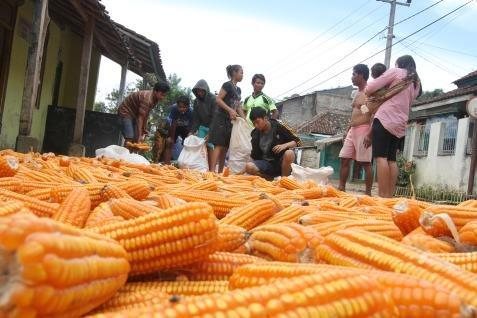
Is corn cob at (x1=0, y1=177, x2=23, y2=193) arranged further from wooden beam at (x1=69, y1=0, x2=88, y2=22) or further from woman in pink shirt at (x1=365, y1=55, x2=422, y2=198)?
wooden beam at (x1=69, y1=0, x2=88, y2=22)

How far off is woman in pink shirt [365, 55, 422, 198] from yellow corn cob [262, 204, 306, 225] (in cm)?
394

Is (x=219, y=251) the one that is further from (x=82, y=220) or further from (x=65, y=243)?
(x=65, y=243)

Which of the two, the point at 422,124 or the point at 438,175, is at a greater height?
the point at 422,124

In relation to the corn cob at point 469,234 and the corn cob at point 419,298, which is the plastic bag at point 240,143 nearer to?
the corn cob at point 469,234

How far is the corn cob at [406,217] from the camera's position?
2475mm

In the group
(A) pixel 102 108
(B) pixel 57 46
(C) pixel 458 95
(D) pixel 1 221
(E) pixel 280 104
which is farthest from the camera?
(E) pixel 280 104

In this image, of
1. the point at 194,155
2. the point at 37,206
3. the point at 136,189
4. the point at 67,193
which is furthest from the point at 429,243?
the point at 194,155

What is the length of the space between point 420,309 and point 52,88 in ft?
48.8

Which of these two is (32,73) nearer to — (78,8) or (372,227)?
(78,8)

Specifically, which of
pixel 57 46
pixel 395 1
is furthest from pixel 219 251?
pixel 395 1

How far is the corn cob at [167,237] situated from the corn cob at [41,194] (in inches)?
67.8

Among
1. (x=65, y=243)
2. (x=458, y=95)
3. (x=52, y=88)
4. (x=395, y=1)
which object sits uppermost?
(x=395, y=1)

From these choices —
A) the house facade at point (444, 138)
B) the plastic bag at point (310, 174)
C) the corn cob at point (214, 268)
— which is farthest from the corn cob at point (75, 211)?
the house facade at point (444, 138)

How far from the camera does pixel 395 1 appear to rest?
96.4ft
